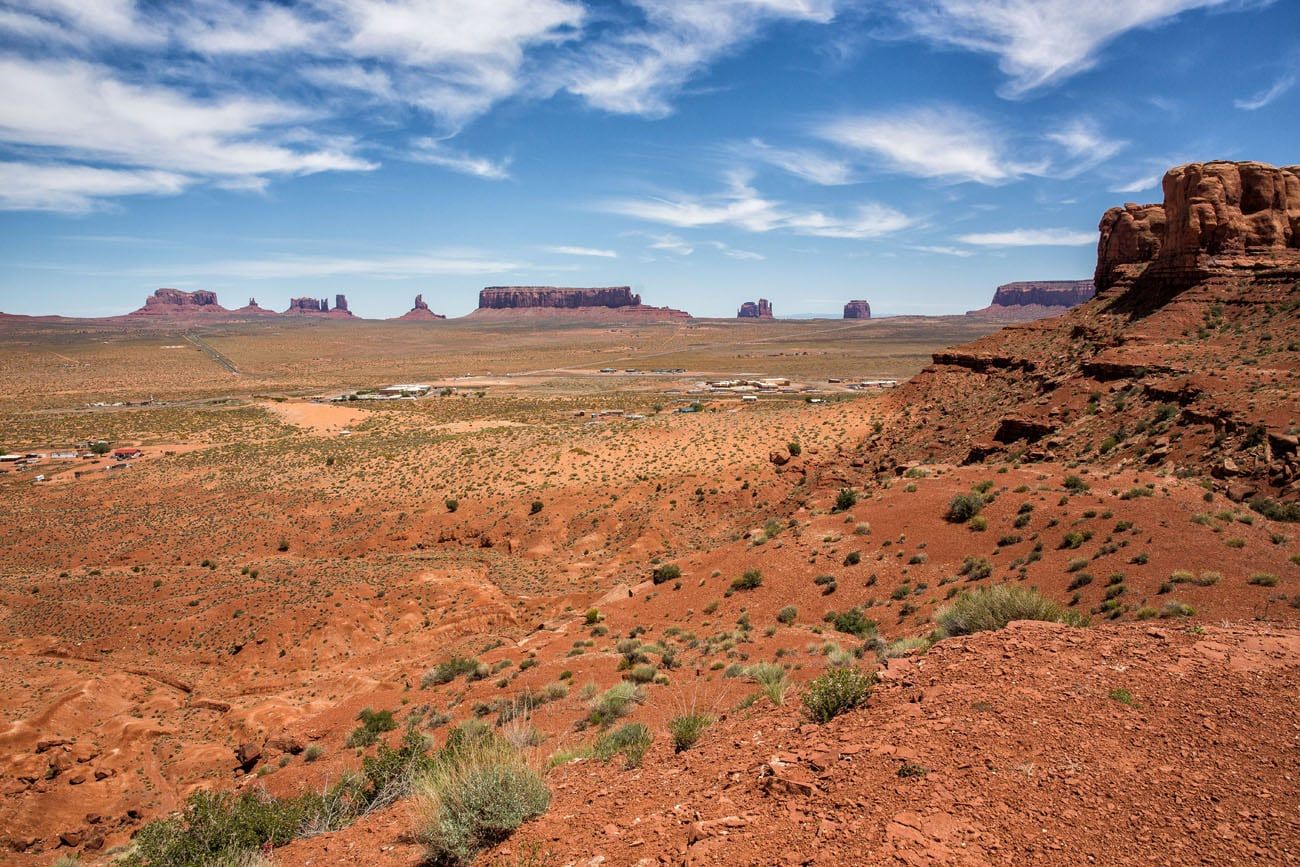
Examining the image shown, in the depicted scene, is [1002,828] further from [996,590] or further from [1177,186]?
[1177,186]

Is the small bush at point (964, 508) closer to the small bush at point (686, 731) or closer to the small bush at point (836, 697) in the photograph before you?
the small bush at point (836, 697)

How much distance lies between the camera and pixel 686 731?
7.59m

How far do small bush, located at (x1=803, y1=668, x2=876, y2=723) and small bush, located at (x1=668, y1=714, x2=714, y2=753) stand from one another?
4.32ft

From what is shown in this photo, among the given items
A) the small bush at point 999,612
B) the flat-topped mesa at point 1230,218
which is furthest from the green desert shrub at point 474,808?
the flat-topped mesa at point 1230,218

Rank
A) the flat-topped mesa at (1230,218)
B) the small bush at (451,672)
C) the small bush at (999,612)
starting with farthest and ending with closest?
the flat-topped mesa at (1230,218), the small bush at (451,672), the small bush at (999,612)

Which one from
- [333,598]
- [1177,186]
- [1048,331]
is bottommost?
[333,598]

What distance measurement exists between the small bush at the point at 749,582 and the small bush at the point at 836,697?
11447mm

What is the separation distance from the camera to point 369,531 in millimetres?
30469

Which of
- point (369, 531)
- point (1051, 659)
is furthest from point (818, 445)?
point (1051, 659)

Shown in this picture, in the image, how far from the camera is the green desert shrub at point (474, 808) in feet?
20.0

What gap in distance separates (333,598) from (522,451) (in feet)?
63.7

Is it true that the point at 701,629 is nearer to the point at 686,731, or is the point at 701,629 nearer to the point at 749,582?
the point at 749,582

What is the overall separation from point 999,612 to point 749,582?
9.55 meters

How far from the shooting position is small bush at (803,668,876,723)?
7.12 metres
